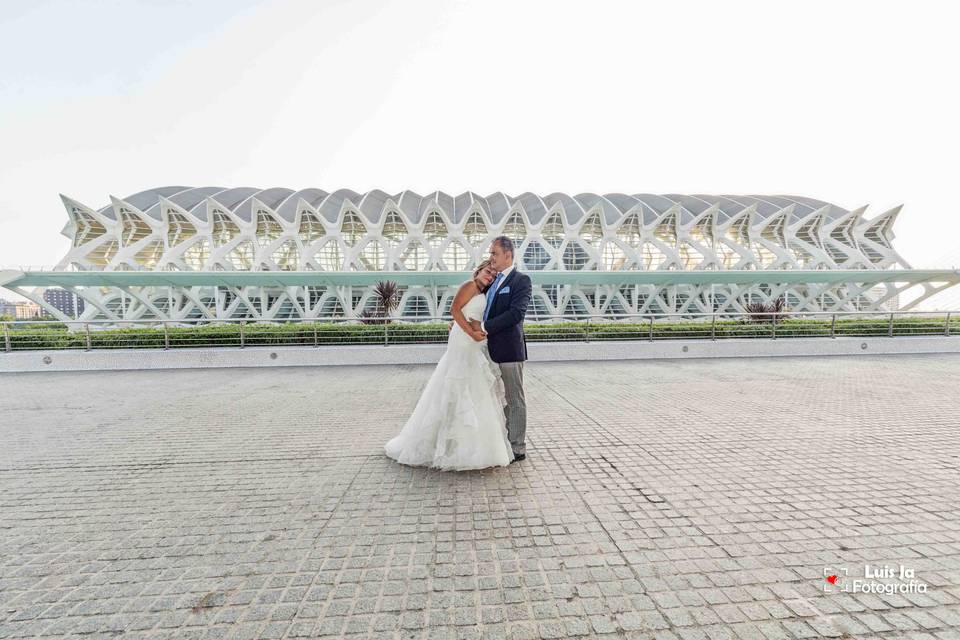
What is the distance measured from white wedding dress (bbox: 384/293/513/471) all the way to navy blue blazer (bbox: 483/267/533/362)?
0.15 meters

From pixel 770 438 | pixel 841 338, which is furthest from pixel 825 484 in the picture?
pixel 841 338

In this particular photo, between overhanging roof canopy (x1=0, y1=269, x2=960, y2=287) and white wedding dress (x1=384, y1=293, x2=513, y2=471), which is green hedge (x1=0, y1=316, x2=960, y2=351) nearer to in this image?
overhanging roof canopy (x1=0, y1=269, x2=960, y2=287)

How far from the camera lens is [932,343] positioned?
12.3 m

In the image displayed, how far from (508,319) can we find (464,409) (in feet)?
3.09

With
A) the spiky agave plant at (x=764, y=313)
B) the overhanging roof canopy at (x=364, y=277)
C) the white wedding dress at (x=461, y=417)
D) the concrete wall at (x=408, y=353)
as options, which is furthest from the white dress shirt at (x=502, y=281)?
the overhanging roof canopy at (x=364, y=277)

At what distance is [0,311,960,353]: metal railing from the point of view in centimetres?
1076

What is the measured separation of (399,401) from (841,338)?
1460 cm

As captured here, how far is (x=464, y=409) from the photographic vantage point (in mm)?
3523

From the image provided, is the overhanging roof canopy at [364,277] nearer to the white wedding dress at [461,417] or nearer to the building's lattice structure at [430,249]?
the building's lattice structure at [430,249]

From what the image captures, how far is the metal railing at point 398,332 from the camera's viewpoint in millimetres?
10758

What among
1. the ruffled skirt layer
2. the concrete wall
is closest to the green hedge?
the concrete wall

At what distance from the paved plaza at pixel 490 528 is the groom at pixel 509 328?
444 mm

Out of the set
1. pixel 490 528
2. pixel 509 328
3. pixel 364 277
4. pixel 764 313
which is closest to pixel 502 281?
pixel 509 328

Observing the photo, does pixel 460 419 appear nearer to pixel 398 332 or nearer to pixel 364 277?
pixel 398 332
